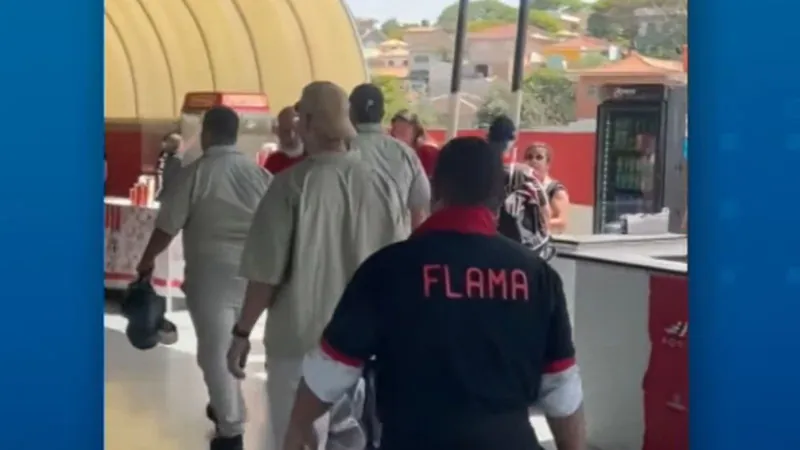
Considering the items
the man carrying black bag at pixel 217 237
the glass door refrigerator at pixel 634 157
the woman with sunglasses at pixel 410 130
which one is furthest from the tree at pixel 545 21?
Result: the man carrying black bag at pixel 217 237

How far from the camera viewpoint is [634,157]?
405cm

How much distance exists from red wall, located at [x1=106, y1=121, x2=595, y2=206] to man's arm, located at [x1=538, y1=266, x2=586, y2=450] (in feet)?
3.39

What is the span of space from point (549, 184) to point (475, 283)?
140 centimetres

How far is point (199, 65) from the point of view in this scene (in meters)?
3.29

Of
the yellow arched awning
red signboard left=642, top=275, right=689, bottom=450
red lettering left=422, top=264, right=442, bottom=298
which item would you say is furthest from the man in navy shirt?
red signboard left=642, top=275, right=689, bottom=450

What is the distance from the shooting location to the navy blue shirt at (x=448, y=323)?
7.21 feet

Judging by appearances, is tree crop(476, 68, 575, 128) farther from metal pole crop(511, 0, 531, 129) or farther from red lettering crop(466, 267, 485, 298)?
red lettering crop(466, 267, 485, 298)

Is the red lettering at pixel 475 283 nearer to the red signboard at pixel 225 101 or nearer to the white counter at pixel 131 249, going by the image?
the white counter at pixel 131 249

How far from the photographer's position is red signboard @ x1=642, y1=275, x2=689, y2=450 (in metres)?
3.70

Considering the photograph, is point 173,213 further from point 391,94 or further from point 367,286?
point 367,286
